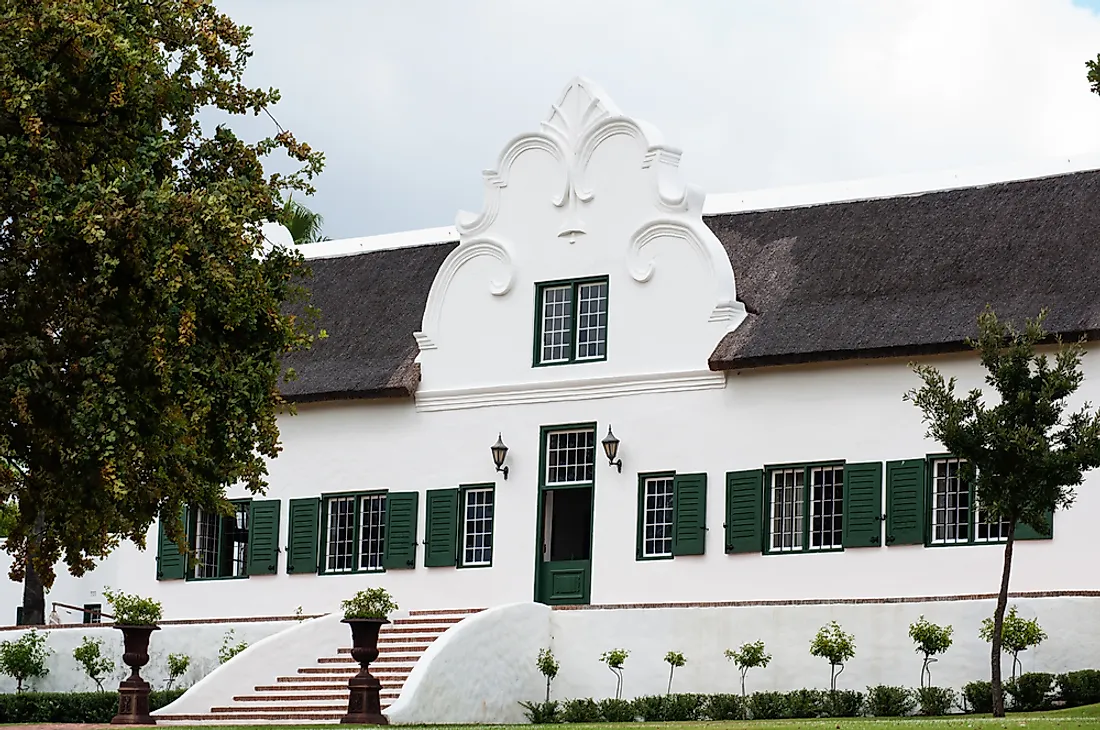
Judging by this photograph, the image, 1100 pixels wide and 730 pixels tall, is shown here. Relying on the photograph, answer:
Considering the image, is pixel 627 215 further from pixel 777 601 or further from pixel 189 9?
pixel 189 9

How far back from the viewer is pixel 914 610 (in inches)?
980

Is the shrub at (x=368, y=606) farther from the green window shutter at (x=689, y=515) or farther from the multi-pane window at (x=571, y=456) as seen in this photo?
the multi-pane window at (x=571, y=456)

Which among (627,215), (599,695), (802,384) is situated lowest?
(599,695)

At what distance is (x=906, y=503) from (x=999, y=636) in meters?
3.79

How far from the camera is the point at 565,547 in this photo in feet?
101

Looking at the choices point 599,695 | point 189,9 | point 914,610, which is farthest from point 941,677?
point 189,9

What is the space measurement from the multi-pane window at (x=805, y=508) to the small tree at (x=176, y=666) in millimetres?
8889

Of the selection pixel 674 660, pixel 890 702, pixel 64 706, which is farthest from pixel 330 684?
pixel 890 702

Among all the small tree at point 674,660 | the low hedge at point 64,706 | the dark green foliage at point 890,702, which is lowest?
the low hedge at point 64,706

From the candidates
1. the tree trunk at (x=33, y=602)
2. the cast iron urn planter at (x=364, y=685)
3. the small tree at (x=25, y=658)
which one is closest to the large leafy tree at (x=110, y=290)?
the cast iron urn planter at (x=364, y=685)

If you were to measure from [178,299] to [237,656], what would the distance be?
9.80m

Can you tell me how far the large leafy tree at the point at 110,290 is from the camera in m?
18.3

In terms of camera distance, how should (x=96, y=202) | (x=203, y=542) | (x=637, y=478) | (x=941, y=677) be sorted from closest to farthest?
(x=96, y=202) → (x=941, y=677) → (x=637, y=478) → (x=203, y=542)

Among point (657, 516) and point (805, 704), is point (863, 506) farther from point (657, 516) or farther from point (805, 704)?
point (805, 704)
